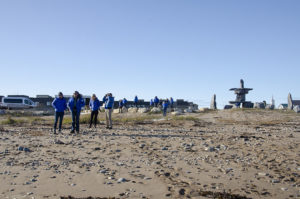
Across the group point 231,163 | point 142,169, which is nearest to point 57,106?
point 142,169

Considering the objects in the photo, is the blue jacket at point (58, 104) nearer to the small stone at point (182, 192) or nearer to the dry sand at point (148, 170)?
the dry sand at point (148, 170)

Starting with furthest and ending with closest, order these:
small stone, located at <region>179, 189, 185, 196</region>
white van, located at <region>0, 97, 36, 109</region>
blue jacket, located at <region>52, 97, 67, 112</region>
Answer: white van, located at <region>0, 97, 36, 109</region>, blue jacket, located at <region>52, 97, 67, 112</region>, small stone, located at <region>179, 189, 185, 196</region>

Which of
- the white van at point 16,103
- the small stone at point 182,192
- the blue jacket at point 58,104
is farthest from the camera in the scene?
the white van at point 16,103

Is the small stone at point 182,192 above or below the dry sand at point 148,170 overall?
below

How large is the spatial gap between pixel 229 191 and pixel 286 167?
2.33 m

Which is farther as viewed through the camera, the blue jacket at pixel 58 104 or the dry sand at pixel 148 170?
the blue jacket at pixel 58 104

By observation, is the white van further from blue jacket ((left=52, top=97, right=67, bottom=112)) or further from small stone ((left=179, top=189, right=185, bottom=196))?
small stone ((left=179, top=189, right=185, bottom=196))

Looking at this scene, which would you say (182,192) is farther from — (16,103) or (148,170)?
(16,103)

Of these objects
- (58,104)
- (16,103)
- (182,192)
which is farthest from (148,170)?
(16,103)

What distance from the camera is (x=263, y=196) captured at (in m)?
4.63

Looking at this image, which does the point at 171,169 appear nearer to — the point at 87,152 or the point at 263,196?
the point at 263,196

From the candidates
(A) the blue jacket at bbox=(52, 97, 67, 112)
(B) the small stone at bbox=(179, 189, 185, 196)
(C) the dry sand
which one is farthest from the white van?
(B) the small stone at bbox=(179, 189, 185, 196)

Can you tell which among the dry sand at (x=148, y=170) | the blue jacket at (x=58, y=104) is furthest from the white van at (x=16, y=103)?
the dry sand at (x=148, y=170)

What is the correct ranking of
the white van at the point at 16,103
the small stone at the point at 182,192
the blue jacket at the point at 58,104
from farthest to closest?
the white van at the point at 16,103 < the blue jacket at the point at 58,104 < the small stone at the point at 182,192
